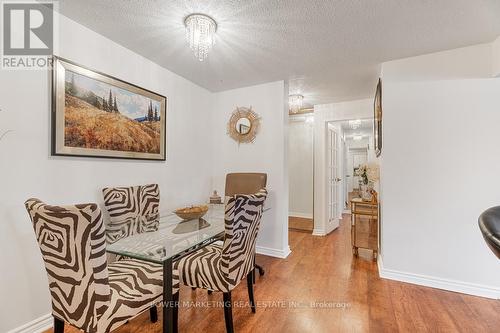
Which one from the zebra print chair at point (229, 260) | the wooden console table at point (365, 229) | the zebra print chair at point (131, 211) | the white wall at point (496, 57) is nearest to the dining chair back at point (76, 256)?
the zebra print chair at point (131, 211)

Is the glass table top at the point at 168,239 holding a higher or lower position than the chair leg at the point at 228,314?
higher

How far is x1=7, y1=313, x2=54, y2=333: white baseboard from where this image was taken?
1.54 meters

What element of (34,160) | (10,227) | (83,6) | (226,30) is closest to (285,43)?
(226,30)

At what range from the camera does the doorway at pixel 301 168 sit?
5.39m

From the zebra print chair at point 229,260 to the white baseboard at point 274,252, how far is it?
145cm

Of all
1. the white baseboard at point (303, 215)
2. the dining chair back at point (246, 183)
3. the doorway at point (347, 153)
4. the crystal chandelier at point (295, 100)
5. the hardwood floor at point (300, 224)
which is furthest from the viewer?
the white baseboard at point (303, 215)

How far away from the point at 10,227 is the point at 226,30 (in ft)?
6.96

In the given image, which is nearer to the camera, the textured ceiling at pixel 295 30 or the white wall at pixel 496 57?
the textured ceiling at pixel 295 30

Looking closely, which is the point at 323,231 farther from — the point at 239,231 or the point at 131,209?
the point at 131,209

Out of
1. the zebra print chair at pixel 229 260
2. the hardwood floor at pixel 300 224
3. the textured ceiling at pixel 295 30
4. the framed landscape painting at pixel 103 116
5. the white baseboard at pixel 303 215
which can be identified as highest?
the textured ceiling at pixel 295 30

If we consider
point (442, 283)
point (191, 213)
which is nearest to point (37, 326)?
point (191, 213)

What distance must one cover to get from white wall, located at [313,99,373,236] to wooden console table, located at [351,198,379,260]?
0.91 meters

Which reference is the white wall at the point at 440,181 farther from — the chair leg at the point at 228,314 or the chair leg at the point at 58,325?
the chair leg at the point at 58,325

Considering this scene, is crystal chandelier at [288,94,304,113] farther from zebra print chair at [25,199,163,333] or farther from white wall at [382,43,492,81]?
zebra print chair at [25,199,163,333]
